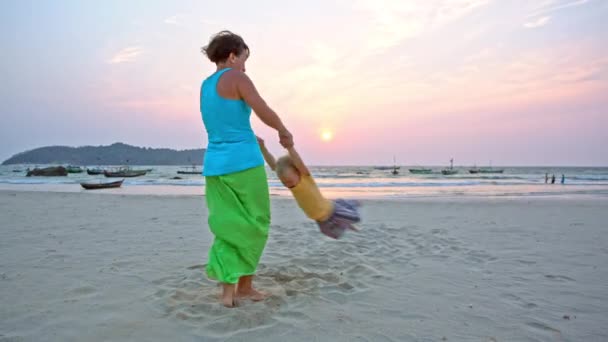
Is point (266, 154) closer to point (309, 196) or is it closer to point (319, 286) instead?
point (309, 196)

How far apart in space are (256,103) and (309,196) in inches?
30.7

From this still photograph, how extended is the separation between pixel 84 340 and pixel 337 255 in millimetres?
2588

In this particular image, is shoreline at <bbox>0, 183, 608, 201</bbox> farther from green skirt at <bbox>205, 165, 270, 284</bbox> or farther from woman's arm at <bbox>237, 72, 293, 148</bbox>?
woman's arm at <bbox>237, 72, 293, 148</bbox>

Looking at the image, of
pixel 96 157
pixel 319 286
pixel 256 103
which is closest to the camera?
pixel 256 103

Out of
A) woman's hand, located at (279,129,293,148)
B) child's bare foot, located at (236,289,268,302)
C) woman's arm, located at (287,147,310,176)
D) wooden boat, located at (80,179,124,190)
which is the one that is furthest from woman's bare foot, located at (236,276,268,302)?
wooden boat, located at (80,179,124,190)

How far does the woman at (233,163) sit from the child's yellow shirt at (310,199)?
0.26 metres

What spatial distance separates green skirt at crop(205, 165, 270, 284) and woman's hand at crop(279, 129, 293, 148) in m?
0.24

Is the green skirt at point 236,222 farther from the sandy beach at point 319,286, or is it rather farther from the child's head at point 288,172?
the sandy beach at point 319,286

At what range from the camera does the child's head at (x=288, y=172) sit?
262 centimetres

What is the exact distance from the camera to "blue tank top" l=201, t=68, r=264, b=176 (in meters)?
2.44

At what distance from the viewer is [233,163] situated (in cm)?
245

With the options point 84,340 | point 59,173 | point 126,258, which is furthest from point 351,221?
point 59,173

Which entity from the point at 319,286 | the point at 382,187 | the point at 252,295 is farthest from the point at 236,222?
the point at 382,187

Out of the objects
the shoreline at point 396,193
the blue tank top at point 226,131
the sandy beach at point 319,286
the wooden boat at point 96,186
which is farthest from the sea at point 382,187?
the blue tank top at point 226,131
